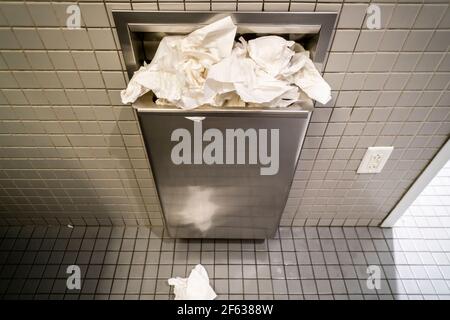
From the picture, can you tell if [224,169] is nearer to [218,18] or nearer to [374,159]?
[218,18]

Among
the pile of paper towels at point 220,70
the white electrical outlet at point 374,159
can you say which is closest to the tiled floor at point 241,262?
the white electrical outlet at point 374,159

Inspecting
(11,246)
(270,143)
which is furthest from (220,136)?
(11,246)

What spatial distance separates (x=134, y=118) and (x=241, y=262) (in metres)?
0.90

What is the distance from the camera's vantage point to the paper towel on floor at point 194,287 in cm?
134

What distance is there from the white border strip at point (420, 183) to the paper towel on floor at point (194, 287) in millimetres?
1029

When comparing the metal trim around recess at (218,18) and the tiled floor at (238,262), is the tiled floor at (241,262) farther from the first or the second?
the metal trim around recess at (218,18)

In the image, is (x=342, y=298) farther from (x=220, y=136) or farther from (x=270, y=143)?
(x=220, y=136)

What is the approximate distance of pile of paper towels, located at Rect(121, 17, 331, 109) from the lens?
80 centimetres

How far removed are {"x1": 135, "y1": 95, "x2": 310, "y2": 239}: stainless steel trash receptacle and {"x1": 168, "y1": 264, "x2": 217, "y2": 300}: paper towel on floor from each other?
20 centimetres

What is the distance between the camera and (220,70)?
78cm

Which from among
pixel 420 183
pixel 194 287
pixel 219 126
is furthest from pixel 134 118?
pixel 420 183

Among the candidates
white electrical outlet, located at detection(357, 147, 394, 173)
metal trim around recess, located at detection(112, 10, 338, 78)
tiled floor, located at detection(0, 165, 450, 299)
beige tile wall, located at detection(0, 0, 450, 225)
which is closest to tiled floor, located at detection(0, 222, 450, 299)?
tiled floor, located at detection(0, 165, 450, 299)

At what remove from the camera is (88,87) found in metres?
0.98

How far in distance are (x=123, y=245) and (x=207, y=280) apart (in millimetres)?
501
